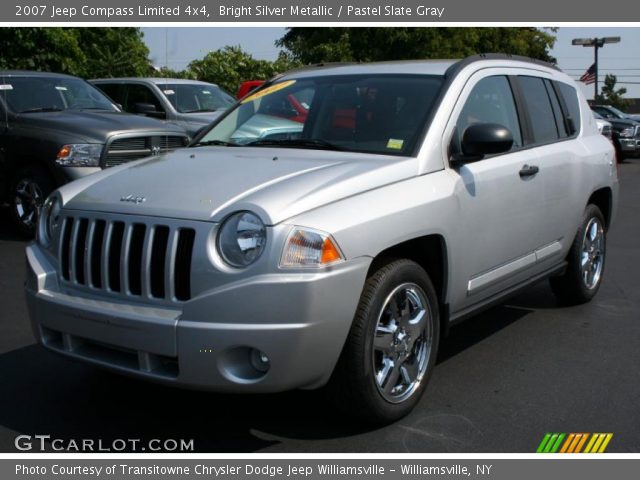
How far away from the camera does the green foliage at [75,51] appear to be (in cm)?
1861

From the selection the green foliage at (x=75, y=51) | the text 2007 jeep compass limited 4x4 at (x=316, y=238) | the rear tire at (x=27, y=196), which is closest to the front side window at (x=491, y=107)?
the text 2007 jeep compass limited 4x4 at (x=316, y=238)

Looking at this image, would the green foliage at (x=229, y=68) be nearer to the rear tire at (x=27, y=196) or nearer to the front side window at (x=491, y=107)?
the rear tire at (x=27, y=196)

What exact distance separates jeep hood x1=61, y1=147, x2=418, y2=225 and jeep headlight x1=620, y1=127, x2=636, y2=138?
64.8ft

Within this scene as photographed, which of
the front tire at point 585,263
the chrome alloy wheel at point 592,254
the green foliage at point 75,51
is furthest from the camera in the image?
the green foliage at point 75,51

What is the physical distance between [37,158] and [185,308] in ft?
20.6

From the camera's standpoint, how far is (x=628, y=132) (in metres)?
22.3

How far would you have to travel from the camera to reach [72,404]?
13.9ft

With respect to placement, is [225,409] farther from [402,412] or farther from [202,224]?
[202,224]

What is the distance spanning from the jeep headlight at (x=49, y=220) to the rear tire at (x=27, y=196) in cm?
490

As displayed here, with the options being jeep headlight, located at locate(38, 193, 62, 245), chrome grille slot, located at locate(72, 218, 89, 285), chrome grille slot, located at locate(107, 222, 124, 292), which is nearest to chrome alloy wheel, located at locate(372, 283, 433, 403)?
chrome grille slot, located at locate(107, 222, 124, 292)

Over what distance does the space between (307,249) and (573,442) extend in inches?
61.9

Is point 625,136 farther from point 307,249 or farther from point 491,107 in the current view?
point 307,249

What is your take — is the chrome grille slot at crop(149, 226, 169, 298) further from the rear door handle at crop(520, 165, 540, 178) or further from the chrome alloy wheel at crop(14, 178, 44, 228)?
the chrome alloy wheel at crop(14, 178, 44, 228)
